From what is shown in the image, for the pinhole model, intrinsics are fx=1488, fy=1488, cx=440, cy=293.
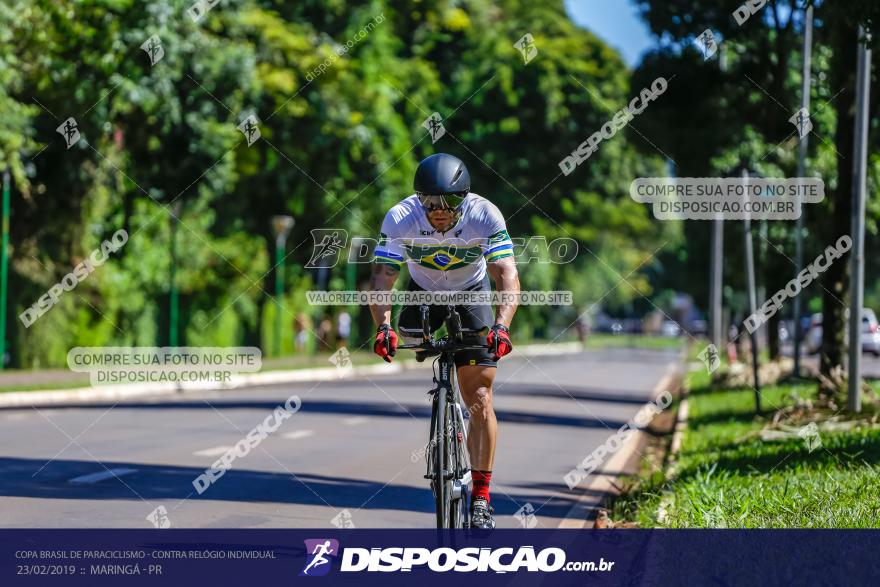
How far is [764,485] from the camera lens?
10.1 metres

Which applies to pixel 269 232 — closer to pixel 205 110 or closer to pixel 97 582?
pixel 205 110

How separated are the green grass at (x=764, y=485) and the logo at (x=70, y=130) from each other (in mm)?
15442

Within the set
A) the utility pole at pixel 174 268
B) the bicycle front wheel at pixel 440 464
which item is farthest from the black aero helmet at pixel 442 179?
the utility pole at pixel 174 268

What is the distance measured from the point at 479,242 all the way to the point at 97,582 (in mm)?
2463

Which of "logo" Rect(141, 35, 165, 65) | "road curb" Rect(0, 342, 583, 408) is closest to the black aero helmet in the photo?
"road curb" Rect(0, 342, 583, 408)

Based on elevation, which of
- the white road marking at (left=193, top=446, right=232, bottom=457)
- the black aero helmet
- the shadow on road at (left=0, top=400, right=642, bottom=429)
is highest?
the shadow on road at (left=0, top=400, right=642, bottom=429)

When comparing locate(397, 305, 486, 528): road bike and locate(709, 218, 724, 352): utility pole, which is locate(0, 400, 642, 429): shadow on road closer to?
locate(397, 305, 486, 528): road bike

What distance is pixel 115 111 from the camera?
92.9 feet

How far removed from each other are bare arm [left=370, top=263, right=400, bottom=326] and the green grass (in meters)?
2.19

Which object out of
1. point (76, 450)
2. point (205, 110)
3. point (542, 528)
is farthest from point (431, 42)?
point (542, 528)

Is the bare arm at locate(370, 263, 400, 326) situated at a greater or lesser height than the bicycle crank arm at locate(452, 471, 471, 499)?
greater

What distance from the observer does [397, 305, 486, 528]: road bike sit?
720 centimetres

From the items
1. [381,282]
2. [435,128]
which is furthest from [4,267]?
[381,282]

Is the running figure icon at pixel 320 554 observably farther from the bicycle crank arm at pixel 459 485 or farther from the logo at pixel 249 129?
the logo at pixel 249 129
